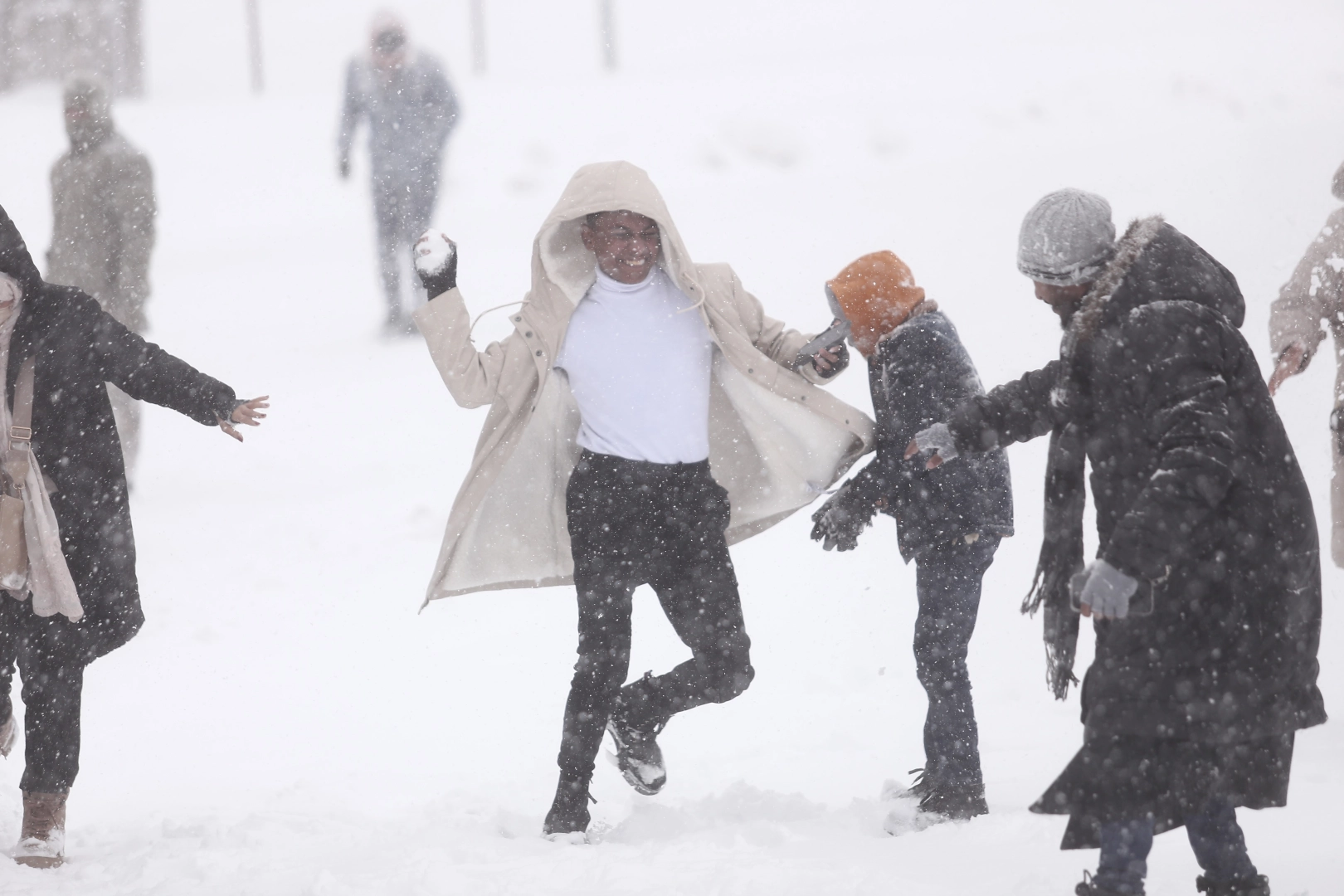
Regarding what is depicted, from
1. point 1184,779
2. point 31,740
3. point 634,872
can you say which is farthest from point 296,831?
point 1184,779

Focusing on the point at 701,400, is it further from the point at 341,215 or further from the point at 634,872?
the point at 341,215

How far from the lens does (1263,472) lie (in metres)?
2.87

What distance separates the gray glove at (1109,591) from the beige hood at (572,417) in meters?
1.41

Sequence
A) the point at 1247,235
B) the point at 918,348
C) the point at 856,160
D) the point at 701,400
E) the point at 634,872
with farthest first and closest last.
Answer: the point at 856,160, the point at 1247,235, the point at 701,400, the point at 918,348, the point at 634,872

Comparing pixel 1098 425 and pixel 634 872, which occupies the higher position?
pixel 1098 425

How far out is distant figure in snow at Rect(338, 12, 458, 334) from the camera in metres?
9.80

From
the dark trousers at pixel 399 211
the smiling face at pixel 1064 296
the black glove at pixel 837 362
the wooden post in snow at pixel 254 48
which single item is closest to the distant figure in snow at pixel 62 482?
the black glove at pixel 837 362

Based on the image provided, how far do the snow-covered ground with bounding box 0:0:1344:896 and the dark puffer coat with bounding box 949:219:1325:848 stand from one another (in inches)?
23.5

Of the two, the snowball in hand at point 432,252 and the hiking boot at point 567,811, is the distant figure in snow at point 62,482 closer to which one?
the snowball in hand at point 432,252

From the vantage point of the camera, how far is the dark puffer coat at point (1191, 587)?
282cm

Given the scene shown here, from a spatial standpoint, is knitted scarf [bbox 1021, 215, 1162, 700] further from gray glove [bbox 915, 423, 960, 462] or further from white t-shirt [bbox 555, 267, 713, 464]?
white t-shirt [bbox 555, 267, 713, 464]

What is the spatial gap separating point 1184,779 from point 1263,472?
2.10ft

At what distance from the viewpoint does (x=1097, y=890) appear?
295 cm

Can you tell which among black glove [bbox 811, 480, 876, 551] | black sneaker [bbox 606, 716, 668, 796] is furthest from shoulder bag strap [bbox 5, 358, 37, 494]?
black glove [bbox 811, 480, 876, 551]
